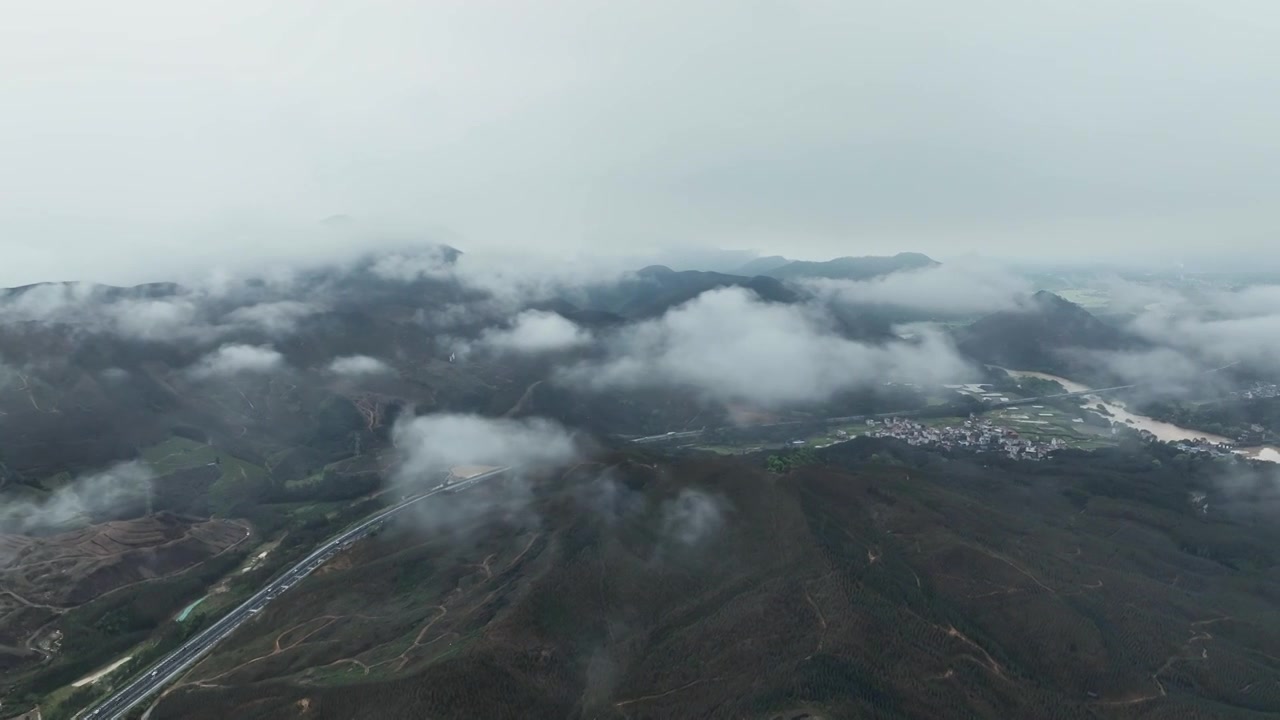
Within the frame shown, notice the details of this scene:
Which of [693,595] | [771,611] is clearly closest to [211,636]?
[693,595]

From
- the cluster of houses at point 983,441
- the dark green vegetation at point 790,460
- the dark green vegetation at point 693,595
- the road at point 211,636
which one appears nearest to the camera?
the dark green vegetation at point 693,595

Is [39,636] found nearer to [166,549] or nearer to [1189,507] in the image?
[166,549]

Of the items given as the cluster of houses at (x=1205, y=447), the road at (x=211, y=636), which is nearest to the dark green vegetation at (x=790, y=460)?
the road at (x=211, y=636)

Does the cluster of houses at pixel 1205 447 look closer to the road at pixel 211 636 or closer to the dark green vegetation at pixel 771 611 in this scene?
the dark green vegetation at pixel 771 611

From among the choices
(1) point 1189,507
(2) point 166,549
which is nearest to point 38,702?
(2) point 166,549

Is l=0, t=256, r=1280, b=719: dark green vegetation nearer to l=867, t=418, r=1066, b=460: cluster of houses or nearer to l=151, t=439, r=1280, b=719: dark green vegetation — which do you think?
l=151, t=439, r=1280, b=719: dark green vegetation
